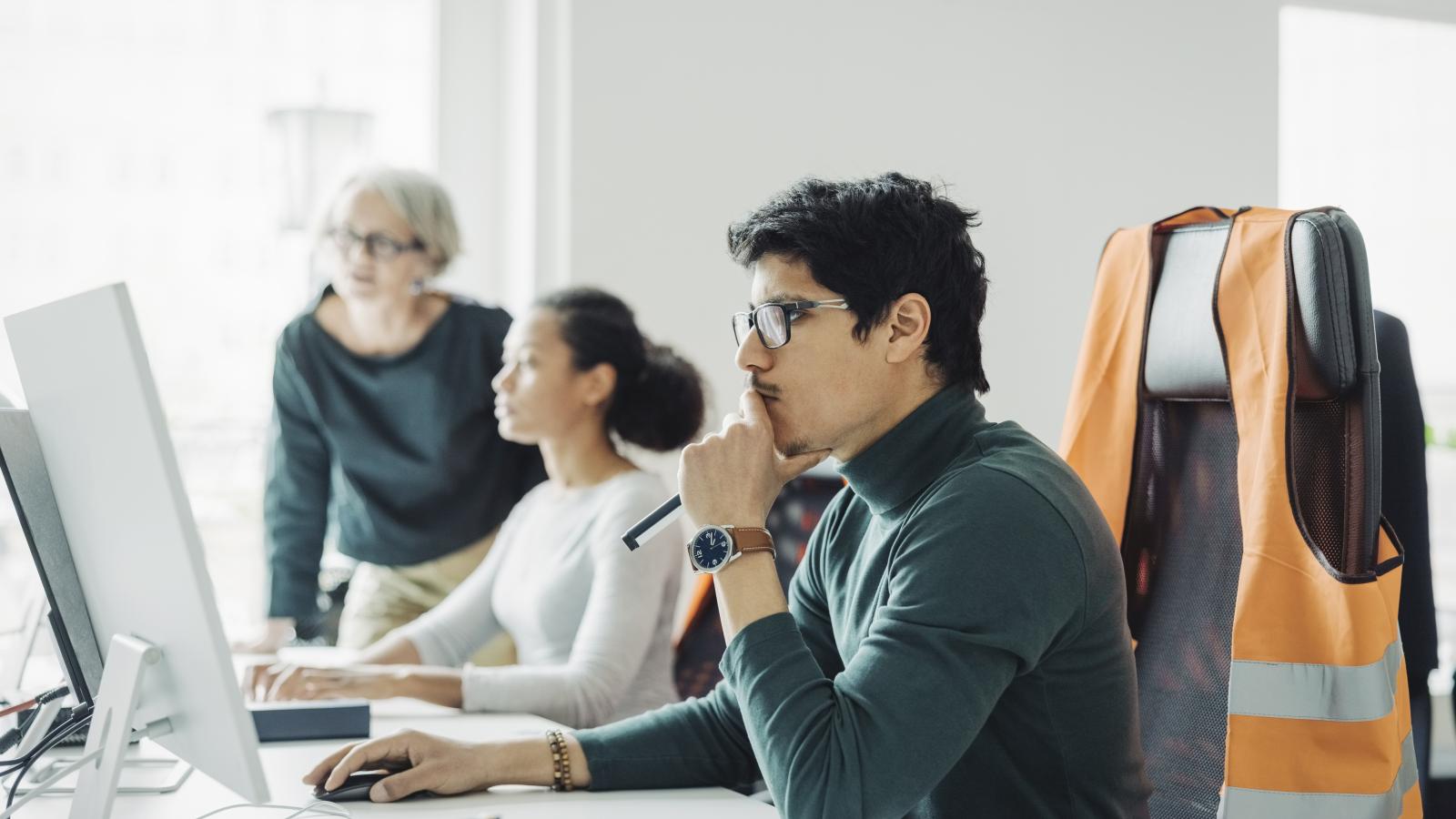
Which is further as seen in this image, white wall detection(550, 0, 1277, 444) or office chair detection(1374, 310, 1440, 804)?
white wall detection(550, 0, 1277, 444)

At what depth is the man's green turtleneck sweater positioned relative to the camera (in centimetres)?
101

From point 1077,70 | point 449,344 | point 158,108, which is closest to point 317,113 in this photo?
point 158,108

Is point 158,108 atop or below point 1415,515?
atop

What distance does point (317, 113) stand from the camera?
113 inches

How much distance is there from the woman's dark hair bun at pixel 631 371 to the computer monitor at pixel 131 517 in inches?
49.0

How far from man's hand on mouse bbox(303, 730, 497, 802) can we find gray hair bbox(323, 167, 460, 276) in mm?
1536

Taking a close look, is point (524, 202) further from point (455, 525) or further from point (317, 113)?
point (455, 525)

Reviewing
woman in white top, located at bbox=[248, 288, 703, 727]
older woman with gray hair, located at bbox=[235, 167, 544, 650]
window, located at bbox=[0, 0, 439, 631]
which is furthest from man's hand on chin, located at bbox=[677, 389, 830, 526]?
window, located at bbox=[0, 0, 439, 631]

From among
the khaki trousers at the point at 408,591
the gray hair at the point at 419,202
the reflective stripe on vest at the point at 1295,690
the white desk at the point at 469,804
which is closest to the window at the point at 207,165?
the gray hair at the point at 419,202

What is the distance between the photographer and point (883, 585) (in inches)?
46.1

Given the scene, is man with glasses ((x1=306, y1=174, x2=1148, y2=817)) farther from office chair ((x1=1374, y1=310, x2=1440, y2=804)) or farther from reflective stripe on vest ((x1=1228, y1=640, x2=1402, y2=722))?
office chair ((x1=1374, y1=310, x2=1440, y2=804))

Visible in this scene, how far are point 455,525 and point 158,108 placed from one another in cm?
120

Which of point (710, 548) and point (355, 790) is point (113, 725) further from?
point (710, 548)

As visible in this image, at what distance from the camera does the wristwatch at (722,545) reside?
1.15 m
